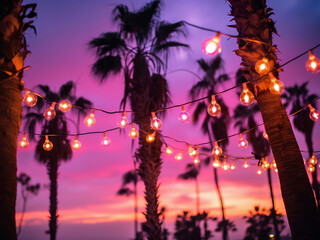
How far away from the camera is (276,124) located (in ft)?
13.8

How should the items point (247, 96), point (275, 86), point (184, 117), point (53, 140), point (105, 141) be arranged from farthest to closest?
point (53, 140) → point (105, 141) → point (184, 117) → point (247, 96) → point (275, 86)

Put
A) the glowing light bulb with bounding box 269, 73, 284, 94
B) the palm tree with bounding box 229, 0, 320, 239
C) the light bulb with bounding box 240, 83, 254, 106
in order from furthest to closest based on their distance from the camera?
the light bulb with bounding box 240, 83, 254, 106
the glowing light bulb with bounding box 269, 73, 284, 94
the palm tree with bounding box 229, 0, 320, 239

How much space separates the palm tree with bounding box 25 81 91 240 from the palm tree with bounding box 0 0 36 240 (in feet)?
36.6

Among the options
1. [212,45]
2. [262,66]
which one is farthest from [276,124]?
[212,45]

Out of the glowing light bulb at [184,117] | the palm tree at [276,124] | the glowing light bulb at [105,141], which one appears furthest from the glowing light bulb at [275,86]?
the glowing light bulb at [105,141]

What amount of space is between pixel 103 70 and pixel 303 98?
17.2m

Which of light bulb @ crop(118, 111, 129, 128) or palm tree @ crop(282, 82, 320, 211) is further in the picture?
palm tree @ crop(282, 82, 320, 211)

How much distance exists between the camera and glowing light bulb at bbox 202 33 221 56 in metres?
3.55

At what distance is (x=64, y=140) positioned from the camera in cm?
1720

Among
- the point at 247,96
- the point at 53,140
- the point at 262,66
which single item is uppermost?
the point at 53,140

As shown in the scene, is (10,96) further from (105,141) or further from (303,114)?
(303,114)

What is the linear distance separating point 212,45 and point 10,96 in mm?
2716

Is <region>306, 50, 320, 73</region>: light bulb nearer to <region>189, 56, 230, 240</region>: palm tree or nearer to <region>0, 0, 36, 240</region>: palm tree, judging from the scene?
<region>0, 0, 36, 240</region>: palm tree

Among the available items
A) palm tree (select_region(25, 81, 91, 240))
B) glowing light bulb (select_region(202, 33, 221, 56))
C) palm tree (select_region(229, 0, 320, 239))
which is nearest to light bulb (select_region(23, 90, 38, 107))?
glowing light bulb (select_region(202, 33, 221, 56))
